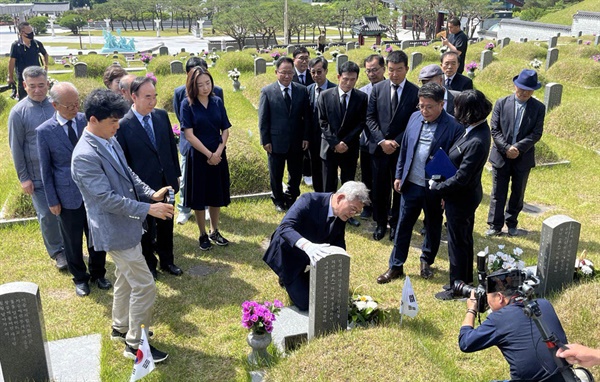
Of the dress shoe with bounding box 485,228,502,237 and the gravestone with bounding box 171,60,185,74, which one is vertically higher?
the gravestone with bounding box 171,60,185,74

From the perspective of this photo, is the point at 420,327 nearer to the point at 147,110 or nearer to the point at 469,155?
the point at 469,155

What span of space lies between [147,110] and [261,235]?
228 cm

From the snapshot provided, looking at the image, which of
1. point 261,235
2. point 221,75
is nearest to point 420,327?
point 261,235

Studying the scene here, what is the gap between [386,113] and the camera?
19.5 feet

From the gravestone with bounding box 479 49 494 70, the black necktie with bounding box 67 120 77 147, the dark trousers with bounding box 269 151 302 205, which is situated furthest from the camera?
the gravestone with bounding box 479 49 494 70

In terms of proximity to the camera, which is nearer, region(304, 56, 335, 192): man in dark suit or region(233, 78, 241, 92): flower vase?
region(304, 56, 335, 192): man in dark suit

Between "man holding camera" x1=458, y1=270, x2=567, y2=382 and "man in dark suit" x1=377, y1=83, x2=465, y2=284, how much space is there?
6.31ft

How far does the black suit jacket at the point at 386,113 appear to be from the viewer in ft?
19.2

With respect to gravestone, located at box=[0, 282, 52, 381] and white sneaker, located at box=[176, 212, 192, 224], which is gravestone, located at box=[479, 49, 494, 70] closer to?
white sneaker, located at box=[176, 212, 192, 224]

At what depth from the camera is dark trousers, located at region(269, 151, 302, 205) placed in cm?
691

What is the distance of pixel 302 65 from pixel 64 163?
4100 millimetres

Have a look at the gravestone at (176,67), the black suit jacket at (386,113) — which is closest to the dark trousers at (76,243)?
the black suit jacket at (386,113)

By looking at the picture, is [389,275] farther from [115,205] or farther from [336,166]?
[115,205]

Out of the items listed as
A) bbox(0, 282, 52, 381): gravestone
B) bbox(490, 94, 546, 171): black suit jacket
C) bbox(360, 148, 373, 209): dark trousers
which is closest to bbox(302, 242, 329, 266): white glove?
bbox(0, 282, 52, 381): gravestone
